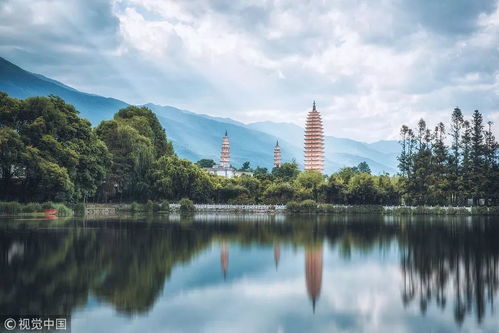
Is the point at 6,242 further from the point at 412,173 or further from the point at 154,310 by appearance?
the point at 412,173

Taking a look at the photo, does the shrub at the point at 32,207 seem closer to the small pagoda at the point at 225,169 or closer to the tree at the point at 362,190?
the tree at the point at 362,190

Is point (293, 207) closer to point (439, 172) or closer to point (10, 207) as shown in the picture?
point (439, 172)

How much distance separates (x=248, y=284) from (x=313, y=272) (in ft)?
9.62

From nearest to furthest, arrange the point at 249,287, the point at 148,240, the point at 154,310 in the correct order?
the point at 154,310 < the point at 249,287 < the point at 148,240

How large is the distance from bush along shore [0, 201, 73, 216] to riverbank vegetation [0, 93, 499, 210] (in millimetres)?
1325

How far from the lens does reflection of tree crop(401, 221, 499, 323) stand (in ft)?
42.9

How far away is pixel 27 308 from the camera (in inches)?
436

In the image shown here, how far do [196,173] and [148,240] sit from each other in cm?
3917

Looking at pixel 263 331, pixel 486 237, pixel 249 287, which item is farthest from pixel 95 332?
pixel 486 237

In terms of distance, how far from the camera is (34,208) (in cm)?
4341

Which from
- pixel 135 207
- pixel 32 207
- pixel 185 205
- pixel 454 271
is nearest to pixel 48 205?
pixel 32 207

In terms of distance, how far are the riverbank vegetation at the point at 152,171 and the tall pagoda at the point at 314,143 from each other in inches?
1499

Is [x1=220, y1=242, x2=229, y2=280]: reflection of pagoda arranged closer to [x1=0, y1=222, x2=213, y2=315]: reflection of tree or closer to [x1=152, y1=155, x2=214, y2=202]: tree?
[x1=0, y1=222, x2=213, y2=315]: reflection of tree

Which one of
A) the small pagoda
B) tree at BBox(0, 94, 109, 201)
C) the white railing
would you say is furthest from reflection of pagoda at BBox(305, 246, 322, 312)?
the small pagoda
